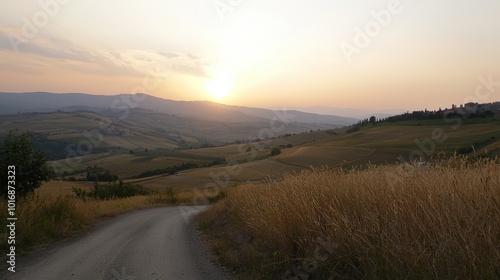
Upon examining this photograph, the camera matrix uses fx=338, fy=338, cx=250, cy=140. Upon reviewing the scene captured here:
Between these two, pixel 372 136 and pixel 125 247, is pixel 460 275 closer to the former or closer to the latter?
pixel 125 247

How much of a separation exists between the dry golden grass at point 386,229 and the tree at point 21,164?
839 centimetres

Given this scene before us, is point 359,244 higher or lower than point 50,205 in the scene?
higher

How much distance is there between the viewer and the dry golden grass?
3879 mm

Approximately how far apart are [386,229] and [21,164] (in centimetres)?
1226

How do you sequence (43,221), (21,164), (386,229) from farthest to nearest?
(21,164) → (43,221) → (386,229)

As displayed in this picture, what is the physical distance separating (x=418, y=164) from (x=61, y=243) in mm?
→ 9714

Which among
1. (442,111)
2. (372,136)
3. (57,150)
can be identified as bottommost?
(57,150)

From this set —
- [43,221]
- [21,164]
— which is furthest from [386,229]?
[21,164]

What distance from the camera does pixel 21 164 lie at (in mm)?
11906

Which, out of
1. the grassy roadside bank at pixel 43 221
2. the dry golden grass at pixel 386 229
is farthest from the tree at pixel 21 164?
the dry golden grass at pixel 386 229

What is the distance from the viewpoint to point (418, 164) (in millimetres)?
7664

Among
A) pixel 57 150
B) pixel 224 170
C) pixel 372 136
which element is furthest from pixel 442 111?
pixel 57 150

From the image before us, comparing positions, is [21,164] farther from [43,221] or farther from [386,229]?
[386,229]

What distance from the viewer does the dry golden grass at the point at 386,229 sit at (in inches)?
153
